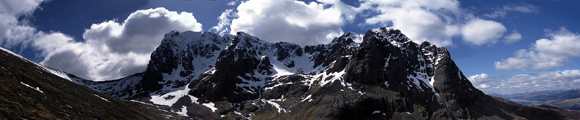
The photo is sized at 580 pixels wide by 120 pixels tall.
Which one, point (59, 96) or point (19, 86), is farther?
point (59, 96)

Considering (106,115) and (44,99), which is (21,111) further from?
(106,115)

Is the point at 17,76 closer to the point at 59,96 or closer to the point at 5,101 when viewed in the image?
the point at 59,96

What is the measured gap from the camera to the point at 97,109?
14088cm

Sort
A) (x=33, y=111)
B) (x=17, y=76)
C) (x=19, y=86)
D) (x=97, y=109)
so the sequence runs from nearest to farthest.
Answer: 1. (x=33, y=111)
2. (x=19, y=86)
3. (x=17, y=76)
4. (x=97, y=109)

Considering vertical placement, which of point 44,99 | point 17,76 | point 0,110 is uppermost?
point 17,76

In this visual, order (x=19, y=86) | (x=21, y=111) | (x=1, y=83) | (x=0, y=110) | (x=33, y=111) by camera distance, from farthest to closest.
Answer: (x=19, y=86) → (x=1, y=83) → (x=33, y=111) → (x=21, y=111) → (x=0, y=110)

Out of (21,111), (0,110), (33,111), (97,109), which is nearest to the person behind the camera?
(0,110)

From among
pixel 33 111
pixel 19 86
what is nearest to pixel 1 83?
pixel 19 86

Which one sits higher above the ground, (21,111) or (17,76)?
(17,76)

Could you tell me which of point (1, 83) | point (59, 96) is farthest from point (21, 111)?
point (59, 96)

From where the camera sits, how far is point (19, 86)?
372 ft

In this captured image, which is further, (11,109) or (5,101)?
(5,101)

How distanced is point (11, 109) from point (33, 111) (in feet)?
31.4

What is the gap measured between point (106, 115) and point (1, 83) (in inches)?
1204
